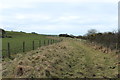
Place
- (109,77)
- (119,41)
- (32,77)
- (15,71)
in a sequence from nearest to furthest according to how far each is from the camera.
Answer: (32,77), (15,71), (109,77), (119,41)

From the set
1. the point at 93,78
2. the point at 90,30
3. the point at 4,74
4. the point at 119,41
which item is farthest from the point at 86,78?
the point at 90,30

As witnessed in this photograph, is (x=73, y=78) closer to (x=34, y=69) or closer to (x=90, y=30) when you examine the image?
(x=34, y=69)

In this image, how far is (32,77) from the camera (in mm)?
10586

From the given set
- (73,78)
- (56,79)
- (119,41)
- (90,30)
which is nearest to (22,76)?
(56,79)

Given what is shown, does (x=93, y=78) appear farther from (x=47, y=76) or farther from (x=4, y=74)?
(x=4, y=74)

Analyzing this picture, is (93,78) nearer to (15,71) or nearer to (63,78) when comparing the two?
(63,78)

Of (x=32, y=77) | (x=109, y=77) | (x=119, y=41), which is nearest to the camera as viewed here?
(x=32, y=77)

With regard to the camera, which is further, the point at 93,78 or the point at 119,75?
the point at 119,75

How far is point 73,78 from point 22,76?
97.7 inches

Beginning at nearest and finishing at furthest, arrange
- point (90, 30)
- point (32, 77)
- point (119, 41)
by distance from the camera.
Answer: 1. point (32, 77)
2. point (119, 41)
3. point (90, 30)

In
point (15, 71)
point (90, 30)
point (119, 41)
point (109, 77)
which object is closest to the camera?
point (15, 71)

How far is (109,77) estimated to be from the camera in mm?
12891

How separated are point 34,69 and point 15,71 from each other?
0.90 metres

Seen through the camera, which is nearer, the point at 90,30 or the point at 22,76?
the point at 22,76
